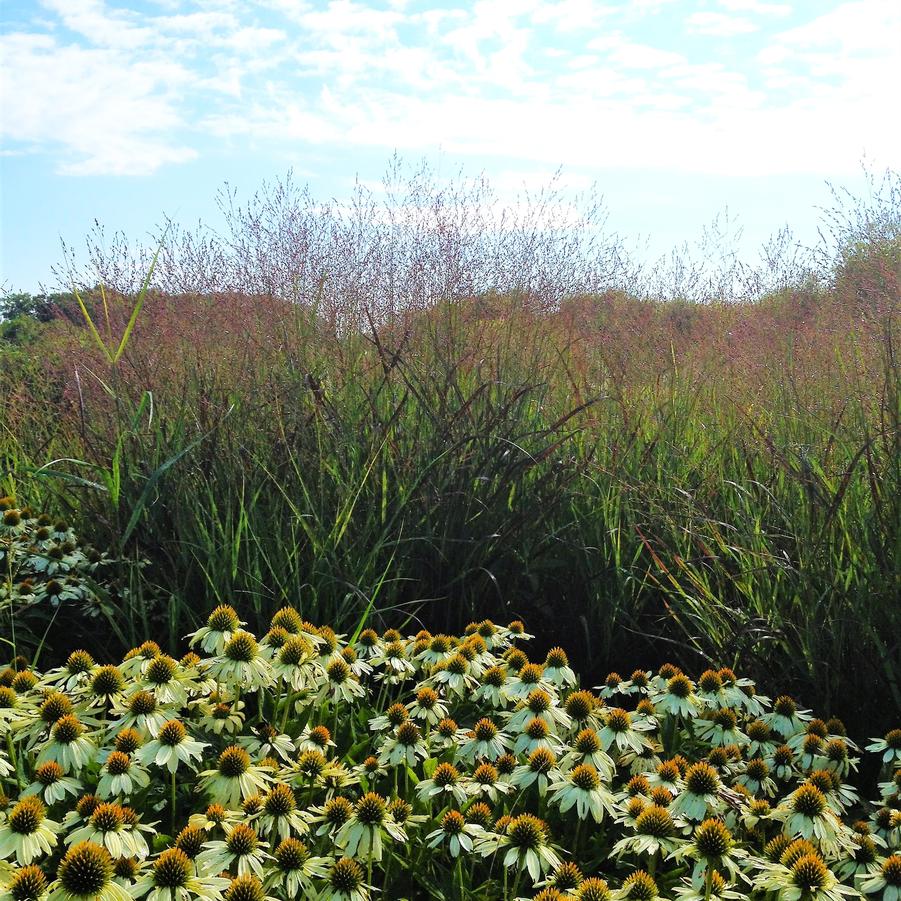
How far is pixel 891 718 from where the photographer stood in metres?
2.28

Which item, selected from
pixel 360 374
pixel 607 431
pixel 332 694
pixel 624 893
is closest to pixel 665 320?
pixel 607 431

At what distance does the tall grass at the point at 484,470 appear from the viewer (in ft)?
8.20

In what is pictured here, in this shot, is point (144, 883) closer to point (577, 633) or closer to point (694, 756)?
point (694, 756)

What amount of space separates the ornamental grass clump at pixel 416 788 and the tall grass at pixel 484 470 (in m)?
0.46

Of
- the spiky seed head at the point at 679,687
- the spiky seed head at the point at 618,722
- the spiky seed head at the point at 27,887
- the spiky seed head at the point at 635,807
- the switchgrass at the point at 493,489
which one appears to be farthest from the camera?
the switchgrass at the point at 493,489

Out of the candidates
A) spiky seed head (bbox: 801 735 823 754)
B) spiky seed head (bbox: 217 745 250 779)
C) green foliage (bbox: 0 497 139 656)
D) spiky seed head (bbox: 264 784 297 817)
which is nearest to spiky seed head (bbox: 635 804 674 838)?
spiky seed head (bbox: 801 735 823 754)

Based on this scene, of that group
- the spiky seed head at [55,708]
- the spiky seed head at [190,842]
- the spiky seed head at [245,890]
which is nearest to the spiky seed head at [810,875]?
the spiky seed head at [245,890]

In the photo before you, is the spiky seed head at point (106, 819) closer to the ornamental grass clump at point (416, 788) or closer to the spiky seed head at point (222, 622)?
the ornamental grass clump at point (416, 788)

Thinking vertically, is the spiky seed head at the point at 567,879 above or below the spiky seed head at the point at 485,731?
below

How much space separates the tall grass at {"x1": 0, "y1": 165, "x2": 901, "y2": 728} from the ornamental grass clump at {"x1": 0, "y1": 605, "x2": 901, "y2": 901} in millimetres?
458

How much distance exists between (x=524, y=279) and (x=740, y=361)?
1.07 meters

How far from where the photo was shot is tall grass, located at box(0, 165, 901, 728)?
250cm

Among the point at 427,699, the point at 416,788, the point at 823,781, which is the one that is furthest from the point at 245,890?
the point at 823,781

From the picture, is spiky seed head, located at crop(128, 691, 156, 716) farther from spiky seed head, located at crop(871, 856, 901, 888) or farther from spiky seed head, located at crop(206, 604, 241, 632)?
spiky seed head, located at crop(871, 856, 901, 888)
